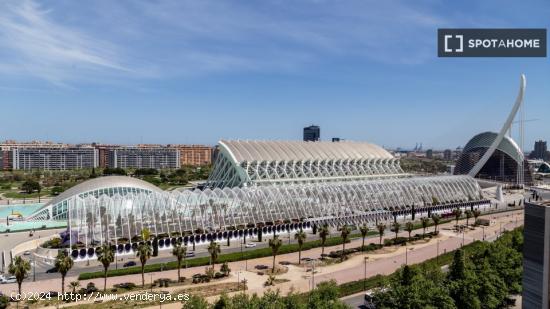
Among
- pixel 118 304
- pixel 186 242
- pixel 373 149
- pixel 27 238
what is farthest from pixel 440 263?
pixel 373 149

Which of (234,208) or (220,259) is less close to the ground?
(234,208)

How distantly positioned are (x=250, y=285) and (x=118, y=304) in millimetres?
12895

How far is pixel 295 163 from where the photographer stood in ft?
324

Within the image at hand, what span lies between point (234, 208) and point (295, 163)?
3843 cm

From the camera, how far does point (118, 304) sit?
37219 millimetres

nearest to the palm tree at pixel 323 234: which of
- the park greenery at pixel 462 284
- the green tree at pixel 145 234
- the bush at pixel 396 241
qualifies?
the bush at pixel 396 241

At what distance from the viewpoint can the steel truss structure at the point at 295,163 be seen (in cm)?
9019

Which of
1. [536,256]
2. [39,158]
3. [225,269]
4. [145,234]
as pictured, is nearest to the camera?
[536,256]

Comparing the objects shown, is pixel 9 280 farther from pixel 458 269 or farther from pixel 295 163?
pixel 295 163

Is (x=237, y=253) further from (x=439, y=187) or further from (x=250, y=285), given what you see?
(x=439, y=187)

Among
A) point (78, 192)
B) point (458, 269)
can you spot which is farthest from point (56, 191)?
point (458, 269)

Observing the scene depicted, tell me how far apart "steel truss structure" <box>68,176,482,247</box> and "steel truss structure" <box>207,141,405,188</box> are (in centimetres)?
1924

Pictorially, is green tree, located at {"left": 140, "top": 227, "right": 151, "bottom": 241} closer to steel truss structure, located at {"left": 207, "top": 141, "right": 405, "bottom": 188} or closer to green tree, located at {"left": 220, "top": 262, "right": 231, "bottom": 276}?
green tree, located at {"left": 220, "top": 262, "right": 231, "bottom": 276}

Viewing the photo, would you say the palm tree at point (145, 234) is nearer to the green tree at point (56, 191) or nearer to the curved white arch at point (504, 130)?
the green tree at point (56, 191)
